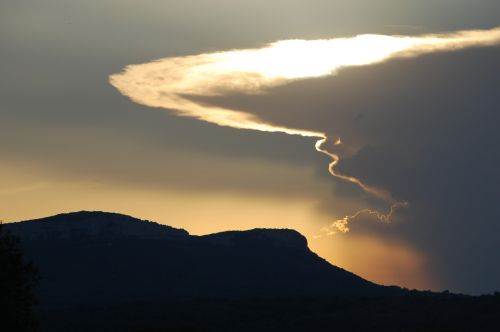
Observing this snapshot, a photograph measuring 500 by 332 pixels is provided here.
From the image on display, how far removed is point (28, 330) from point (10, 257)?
9.00 meters

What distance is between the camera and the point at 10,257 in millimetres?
135875

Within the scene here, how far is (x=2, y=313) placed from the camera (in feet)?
429

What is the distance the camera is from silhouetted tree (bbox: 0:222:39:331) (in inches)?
5153

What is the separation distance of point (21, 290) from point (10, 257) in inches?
182

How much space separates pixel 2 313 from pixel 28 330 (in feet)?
20.4

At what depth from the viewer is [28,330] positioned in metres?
136

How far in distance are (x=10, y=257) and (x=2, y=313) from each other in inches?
315

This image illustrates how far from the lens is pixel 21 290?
134 m

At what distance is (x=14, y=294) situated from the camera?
436ft

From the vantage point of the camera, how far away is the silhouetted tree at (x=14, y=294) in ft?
429

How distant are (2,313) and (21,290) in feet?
13.7
